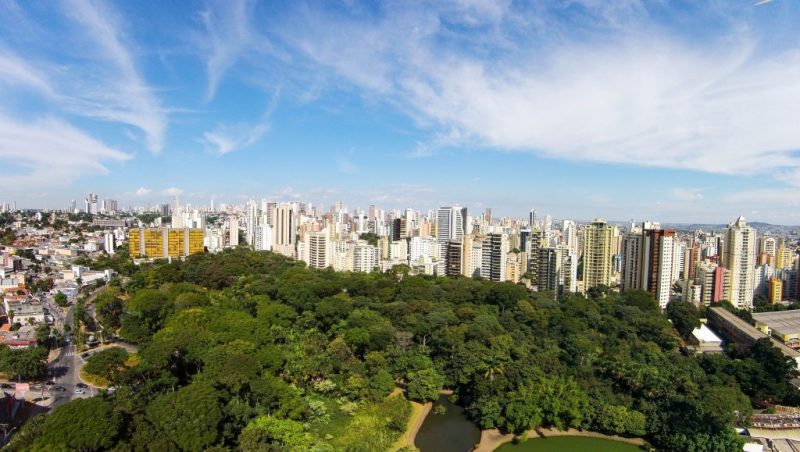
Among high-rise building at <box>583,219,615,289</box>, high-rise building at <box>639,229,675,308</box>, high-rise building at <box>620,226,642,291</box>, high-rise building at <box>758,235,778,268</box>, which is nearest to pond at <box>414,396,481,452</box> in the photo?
high-rise building at <box>639,229,675,308</box>

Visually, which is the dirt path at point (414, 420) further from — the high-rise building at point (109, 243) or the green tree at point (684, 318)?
the high-rise building at point (109, 243)

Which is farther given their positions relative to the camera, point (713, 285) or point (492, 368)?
point (713, 285)

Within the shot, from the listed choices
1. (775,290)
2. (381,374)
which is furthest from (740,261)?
(381,374)

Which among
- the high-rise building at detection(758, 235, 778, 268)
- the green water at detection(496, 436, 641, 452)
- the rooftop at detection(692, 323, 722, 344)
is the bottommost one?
the green water at detection(496, 436, 641, 452)

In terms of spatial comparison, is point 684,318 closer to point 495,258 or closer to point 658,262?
point 658,262

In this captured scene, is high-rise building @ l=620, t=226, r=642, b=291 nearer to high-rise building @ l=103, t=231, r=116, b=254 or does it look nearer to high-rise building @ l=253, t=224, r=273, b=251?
high-rise building @ l=253, t=224, r=273, b=251

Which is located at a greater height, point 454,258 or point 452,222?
point 452,222

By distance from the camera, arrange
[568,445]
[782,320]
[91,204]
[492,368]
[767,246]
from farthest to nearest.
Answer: [91,204] → [767,246] → [782,320] → [492,368] → [568,445]
